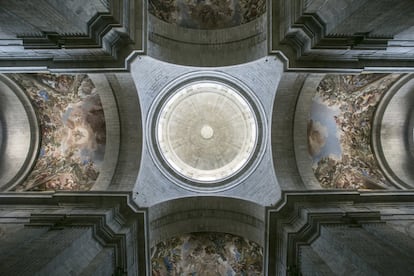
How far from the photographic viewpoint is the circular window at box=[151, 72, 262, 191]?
10.9 m

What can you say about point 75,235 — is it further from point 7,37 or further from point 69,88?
point 69,88

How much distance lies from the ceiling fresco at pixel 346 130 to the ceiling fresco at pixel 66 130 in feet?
23.4

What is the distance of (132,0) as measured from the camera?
8.30m

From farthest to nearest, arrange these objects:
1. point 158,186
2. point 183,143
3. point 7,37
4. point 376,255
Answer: point 183,143, point 158,186, point 7,37, point 376,255

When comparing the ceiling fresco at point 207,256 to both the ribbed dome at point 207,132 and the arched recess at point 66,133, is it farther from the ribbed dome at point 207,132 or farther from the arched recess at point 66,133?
the arched recess at point 66,133

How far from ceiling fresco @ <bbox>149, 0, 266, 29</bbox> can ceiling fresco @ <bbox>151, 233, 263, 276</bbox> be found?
691 cm

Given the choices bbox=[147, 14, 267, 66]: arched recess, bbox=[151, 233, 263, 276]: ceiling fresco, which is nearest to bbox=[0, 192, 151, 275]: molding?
bbox=[151, 233, 263, 276]: ceiling fresco

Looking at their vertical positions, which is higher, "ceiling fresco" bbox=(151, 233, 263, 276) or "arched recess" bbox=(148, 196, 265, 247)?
"arched recess" bbox=(148, 196, 265, 247)

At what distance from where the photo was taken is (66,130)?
11078mm

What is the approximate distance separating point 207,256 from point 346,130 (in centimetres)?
640

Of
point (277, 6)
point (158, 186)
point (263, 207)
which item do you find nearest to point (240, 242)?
point (263, 207)

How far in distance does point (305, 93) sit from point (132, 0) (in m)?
5.67

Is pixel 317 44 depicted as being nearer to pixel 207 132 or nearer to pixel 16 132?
pixel 207 132

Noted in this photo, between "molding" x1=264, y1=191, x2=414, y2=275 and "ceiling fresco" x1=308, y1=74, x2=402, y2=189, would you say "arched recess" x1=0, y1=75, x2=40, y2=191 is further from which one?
"ceiling fresco" x1=308, y1=74, x2=402, y2=189
